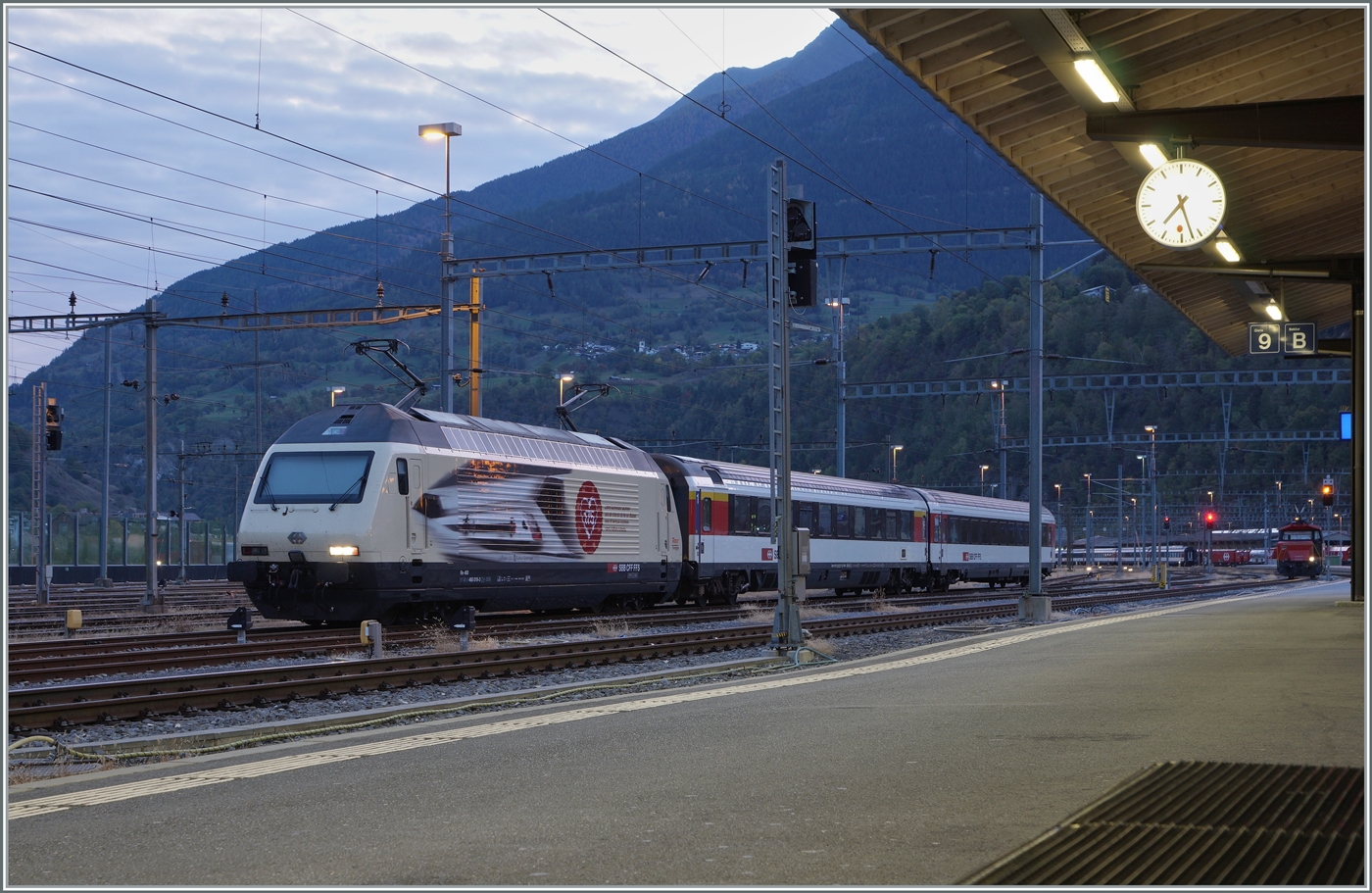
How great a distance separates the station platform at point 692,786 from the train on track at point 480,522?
8.99m

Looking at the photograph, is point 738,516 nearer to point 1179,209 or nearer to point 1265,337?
point 1265,337

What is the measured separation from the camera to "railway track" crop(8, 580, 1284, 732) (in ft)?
41.8

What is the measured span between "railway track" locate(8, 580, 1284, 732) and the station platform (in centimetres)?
342

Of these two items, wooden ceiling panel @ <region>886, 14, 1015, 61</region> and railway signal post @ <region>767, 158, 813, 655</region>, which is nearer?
wooden ceiling panel @ <region>886, 14, 1015, 61</region>

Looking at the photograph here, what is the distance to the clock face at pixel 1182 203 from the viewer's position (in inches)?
488

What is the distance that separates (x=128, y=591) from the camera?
4412 centimetres

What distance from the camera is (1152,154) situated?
1375 cm

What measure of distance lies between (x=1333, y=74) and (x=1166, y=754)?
26.4 ft

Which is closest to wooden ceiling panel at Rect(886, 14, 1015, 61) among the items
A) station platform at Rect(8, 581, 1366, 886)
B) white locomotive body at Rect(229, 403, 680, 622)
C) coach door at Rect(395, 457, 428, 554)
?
station platform at Rect(8, 581, 1366, 886)

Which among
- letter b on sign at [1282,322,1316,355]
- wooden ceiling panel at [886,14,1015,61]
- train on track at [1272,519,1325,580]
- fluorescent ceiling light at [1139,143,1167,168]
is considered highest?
wooden ceiling panel at [886,14,1015,61]

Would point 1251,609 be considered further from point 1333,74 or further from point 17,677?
point 17,677

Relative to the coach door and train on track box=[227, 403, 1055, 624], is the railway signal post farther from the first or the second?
the coach door

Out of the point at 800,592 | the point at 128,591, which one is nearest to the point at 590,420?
the point at 128,591

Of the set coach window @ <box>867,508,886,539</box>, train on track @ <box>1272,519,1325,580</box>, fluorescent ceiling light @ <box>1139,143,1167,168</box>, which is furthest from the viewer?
train on track @ <box>1272,519,1325,580</box>
